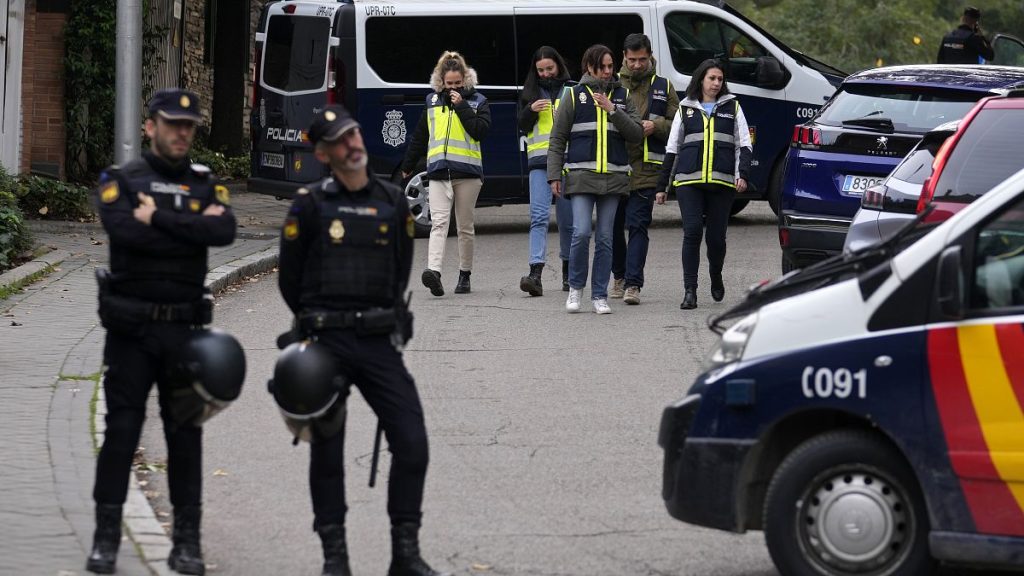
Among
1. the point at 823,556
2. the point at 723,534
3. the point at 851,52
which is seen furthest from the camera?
the point at 851,52

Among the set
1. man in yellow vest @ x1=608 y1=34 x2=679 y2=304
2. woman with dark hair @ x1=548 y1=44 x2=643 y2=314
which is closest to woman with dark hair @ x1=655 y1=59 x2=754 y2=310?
man in yellow vest @ x1=608 y1=34 x2=679 y2=304

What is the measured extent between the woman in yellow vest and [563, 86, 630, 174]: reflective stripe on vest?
43.7 inches

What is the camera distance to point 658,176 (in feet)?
41.9

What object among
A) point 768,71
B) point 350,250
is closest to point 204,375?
point 350,250

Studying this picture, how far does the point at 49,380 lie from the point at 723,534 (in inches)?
176

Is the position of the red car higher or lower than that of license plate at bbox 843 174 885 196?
higher

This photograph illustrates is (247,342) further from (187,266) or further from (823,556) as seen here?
(823,556)

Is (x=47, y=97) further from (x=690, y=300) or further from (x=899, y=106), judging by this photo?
(x=899, y=106)

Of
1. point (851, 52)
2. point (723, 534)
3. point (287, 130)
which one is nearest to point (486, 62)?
point (287, 130)

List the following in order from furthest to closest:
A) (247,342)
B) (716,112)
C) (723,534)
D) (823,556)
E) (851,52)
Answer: (851,52) < (716,112) < (247,342) < (723,534) < (823,556)

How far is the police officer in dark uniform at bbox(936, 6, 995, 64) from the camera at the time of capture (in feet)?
73.8

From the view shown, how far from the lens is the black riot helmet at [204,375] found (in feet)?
19.8

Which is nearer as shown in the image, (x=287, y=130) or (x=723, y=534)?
(x=723, y=534)

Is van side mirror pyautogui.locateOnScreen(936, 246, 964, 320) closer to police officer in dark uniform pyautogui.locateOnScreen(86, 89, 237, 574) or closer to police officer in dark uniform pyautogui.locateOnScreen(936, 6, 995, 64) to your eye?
police officer in dark uniform pyautogui.locateOnScreen(86, 89, 237, 574)
